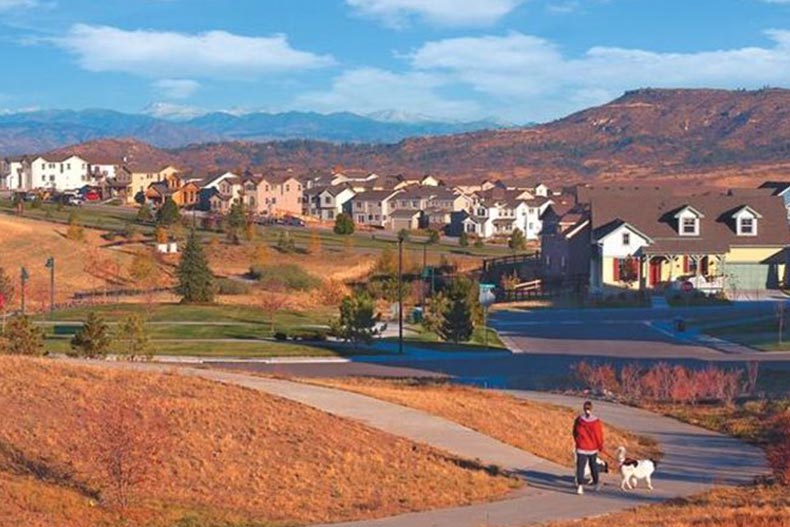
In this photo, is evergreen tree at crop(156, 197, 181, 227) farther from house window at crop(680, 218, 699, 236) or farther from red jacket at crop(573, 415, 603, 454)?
red jacket at crop(573, 415, 603, 454)

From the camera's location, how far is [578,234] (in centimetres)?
6956

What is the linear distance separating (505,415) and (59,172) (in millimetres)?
144141

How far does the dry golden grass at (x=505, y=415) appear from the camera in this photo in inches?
923

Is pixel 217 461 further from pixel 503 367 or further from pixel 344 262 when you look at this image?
pixel 344 262

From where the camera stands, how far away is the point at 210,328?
163 feet

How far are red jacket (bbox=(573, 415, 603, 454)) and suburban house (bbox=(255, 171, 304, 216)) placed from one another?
373ft

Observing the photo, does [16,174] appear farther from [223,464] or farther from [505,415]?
[223,464]

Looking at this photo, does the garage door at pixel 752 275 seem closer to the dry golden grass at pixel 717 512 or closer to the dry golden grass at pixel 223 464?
the dry golden grass at pixel 223 464

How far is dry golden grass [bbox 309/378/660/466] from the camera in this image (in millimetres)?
23453

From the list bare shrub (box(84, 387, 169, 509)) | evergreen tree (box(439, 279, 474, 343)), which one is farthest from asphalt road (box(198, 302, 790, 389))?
bare shrub (box(84, 387, 169, 509))

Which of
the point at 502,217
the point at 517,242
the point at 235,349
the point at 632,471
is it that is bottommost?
the point at 235,349

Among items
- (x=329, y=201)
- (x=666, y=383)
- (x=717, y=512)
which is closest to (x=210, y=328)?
(x=666, y=383)

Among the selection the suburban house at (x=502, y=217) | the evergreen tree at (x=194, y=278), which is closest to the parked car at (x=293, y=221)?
the suburban house at (x=502, y=217)

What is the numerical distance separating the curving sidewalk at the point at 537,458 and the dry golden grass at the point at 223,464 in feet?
2.43
